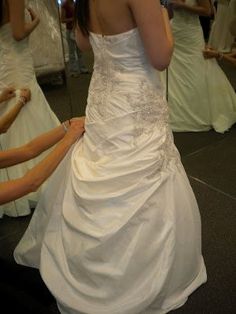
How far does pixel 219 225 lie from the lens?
82.0 inches

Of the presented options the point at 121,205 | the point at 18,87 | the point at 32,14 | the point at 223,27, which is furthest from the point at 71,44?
the point at 121,205

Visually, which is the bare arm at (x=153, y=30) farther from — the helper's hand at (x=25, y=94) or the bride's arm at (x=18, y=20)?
the helper's hand at (x=25, y=94)

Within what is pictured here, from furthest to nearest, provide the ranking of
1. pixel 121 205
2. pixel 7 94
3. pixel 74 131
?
pixel 7 94 < pixel 74 131 < pixel 121 205

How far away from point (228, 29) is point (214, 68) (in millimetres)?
384

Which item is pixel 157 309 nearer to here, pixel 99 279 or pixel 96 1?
pixel 99 279

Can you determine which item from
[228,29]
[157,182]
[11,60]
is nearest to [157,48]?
[157,182]

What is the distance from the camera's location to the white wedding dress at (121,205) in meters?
1.28

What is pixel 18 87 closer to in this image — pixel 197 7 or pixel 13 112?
pixel 13 112

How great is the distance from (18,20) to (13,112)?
46 centimetres

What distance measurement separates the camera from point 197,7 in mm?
2602

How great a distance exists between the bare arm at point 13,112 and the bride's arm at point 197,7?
3.86 feet

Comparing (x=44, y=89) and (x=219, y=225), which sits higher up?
(x=44, y=89)

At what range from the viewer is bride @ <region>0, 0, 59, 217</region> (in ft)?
6.76

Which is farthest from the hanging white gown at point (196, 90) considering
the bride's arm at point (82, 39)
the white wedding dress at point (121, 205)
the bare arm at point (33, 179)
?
the bare arm at point (33, 179)
